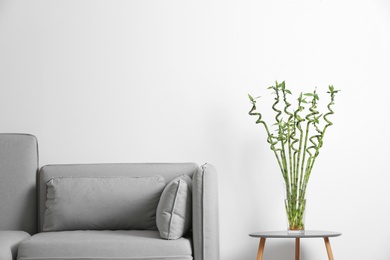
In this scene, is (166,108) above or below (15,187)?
above

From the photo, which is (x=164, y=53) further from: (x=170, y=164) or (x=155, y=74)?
(x=170, y=164)

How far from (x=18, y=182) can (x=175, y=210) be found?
45.5 inches

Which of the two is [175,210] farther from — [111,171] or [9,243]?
[9,243]

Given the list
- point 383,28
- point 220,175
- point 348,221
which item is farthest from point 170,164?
point 383,28

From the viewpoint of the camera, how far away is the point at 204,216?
372cm

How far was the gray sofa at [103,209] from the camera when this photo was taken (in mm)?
3619

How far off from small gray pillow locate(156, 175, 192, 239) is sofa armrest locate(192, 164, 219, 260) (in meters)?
0.06

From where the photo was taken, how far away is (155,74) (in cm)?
462

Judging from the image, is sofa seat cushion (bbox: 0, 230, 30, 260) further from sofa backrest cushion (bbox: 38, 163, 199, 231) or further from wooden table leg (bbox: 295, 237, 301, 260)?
wooden table leg (bbox: 295, 237, 301, 260)

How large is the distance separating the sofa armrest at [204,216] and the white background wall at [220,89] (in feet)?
2.53

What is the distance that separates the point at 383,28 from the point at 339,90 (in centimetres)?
58

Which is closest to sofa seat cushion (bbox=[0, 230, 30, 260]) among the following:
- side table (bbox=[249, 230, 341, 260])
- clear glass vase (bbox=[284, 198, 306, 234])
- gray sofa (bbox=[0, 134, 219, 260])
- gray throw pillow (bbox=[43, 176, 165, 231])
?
gray sofa (bbox=[0, 134, 219, 260])

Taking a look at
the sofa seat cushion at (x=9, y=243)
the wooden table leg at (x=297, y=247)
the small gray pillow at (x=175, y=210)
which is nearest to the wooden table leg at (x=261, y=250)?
the wooden table leg at (x=297, y=247)

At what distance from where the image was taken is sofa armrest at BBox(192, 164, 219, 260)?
3.69 meters
